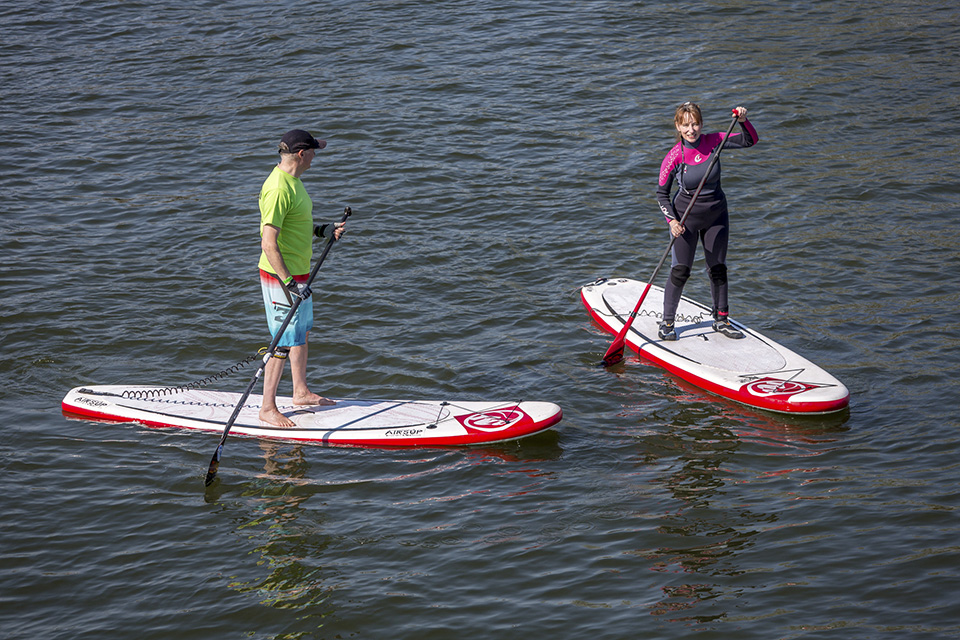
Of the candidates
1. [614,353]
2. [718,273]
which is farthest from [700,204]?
[614,353]

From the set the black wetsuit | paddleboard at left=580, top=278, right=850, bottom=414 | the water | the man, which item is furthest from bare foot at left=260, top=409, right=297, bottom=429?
the black wetsuit

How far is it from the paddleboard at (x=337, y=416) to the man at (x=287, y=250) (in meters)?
0.27

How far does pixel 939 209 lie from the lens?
1176cm

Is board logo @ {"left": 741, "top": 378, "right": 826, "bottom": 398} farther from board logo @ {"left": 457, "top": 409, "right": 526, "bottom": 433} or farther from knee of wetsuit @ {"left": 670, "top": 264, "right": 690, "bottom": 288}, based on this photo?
board logo @ {"left": 457, "top": 409, "right": 526, "bottom": 433}

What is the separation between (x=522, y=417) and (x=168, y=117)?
1080cm

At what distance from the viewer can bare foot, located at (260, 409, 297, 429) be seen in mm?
8305

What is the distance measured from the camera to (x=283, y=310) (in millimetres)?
7906

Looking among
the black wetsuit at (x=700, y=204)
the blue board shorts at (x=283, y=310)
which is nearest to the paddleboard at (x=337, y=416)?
the blue board shorts at (x=283, y=310)

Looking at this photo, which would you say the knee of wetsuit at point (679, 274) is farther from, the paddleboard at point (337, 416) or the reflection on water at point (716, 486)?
the paddleboard at point (337, 416)

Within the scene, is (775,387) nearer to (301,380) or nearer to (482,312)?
(482,312)

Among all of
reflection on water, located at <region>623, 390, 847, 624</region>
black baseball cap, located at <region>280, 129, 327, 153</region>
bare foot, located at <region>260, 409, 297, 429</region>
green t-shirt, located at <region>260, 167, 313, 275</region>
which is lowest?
reflection on water, located at <region>623, 390, 847, 624</region>

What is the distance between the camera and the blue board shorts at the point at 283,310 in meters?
7.82

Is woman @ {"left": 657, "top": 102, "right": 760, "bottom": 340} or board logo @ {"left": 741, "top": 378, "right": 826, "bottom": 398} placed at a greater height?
woman @ {"left": 657, "top": 102, "right": 760, "bottom": 340}

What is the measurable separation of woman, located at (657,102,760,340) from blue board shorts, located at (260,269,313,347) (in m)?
3.49
